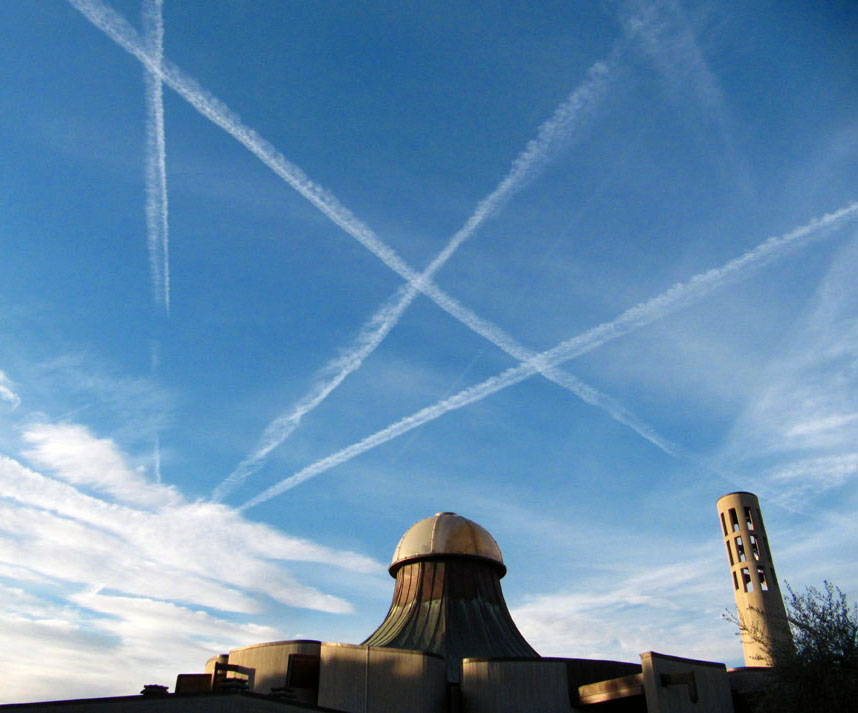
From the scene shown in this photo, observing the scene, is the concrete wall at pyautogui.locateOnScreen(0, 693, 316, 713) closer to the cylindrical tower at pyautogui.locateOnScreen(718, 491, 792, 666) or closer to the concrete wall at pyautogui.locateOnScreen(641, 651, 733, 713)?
the concrete wall at pyautogui.locateOnScreen(641, 651, 733, 713)

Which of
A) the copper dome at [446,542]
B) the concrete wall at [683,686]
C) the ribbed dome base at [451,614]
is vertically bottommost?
the concrete wall at [683,686]

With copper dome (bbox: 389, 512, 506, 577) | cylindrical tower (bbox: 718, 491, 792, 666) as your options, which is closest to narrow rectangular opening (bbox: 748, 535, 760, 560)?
cylindrical tower (bbox: 718, 491, 792, 666)

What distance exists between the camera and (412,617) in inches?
1309

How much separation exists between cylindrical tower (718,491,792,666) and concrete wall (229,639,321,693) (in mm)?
29571

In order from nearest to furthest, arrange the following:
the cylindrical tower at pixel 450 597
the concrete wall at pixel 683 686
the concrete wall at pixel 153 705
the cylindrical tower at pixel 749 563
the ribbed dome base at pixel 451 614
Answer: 1. the concrete wall at pixel 153 705
2. the concrete wall at pixel 683 686
3. the ribbed dome base at pixel 451 614
4. the cylindrical tower at pixel 450 597
5. the cylindrical tower at pixel 749 563

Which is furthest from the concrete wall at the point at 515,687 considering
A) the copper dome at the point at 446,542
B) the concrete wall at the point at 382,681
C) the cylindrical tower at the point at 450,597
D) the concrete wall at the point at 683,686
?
Answer: the copper dome at the point at 446,542

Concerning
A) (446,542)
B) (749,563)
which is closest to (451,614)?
(446,542)

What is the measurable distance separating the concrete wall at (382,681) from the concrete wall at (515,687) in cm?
124

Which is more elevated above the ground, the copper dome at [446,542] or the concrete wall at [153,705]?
the copper dome at [446,542]

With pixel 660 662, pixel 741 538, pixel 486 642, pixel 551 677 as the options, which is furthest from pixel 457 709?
pixel 741 538

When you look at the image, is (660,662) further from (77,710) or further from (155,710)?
(77,710)

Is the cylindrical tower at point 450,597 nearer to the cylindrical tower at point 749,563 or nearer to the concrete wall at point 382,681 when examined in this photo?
the concrete wall at point 382,681

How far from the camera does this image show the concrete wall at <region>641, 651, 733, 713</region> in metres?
24.4

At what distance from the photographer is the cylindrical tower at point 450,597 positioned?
3156 centimetres
